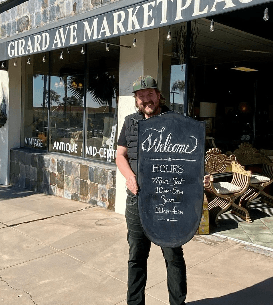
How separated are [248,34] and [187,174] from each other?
5521 millimetres

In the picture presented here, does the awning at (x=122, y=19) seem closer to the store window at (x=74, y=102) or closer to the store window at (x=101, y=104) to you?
the store window at (x=74, y=102)

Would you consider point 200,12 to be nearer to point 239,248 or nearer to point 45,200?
point 239,248

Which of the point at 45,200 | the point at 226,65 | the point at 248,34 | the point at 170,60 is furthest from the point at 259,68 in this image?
the point at 45,200

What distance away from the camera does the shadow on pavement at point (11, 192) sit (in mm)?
7391

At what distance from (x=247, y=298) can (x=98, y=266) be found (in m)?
1.54

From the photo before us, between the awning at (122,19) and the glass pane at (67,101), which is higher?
the awning at (122,19)

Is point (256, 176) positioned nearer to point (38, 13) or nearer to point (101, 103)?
point (101, 103)

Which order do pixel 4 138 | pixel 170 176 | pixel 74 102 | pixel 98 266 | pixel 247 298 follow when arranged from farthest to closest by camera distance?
pixel 4 138 → pixel 74 102 → pixel 98 266 → pixel 247 298 → pixel 170 176

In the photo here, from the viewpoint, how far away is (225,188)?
5.33 metres

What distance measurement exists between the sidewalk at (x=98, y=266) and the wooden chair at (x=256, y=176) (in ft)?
4.52

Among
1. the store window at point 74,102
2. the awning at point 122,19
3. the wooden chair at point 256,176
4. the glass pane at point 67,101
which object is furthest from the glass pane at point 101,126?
the wooden chair at point 256,176

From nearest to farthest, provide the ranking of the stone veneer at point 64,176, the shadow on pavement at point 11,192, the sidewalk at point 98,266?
the sidewalk at point 98,266, the stone veneer at point 64,176, the shadow on pavement at point 11,192

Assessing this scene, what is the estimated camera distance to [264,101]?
12586 mm

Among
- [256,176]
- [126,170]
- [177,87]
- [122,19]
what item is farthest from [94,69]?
[126,170]
